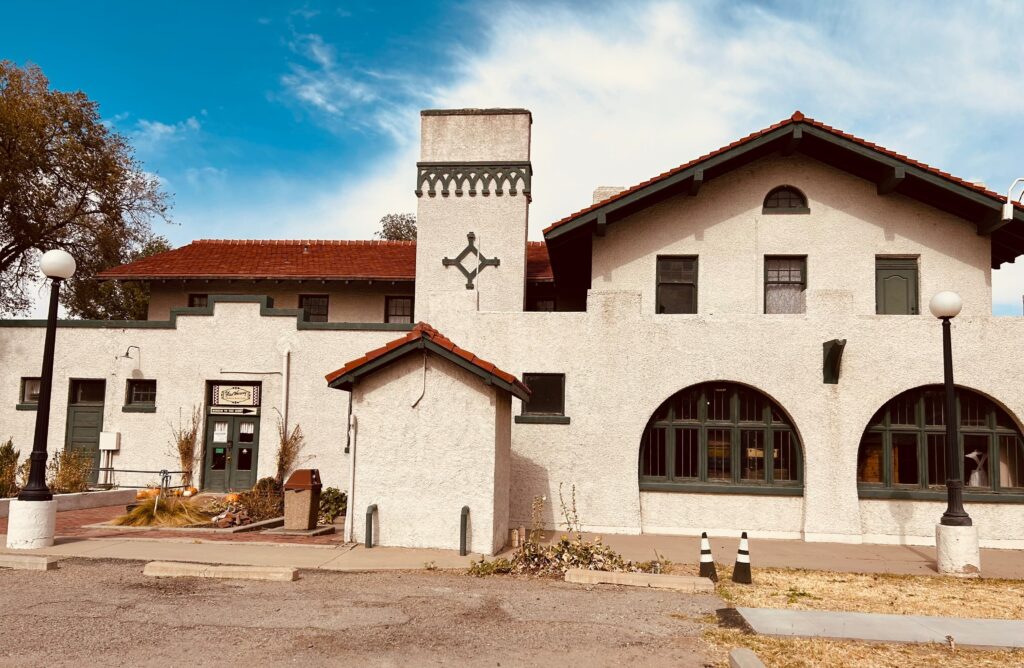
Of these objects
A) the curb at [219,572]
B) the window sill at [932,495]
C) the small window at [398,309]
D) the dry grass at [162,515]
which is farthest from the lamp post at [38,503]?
the window sill at [932,495]

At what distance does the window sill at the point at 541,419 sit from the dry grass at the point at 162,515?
20.1ft

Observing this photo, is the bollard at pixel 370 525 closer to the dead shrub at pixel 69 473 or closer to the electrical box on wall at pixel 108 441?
the dead shrub at pixel 69 473

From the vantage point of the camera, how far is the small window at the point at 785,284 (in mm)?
16438

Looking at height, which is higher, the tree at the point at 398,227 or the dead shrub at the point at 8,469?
the tree at the point at 398,227

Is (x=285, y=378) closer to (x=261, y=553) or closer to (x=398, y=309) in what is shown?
(x=398, y=309)

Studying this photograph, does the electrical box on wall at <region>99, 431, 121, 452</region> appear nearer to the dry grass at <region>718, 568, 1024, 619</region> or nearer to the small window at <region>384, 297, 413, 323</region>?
the small window at <region>384, 297, 413, 323</region>

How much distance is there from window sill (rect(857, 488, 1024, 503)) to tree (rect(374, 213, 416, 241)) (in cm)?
3475

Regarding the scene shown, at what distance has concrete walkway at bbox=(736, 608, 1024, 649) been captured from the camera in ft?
25.2

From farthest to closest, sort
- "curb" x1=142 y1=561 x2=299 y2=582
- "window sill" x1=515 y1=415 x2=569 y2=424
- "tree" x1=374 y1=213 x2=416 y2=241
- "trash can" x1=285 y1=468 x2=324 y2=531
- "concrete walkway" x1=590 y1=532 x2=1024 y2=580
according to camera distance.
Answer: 1. "tree" x1=374 y1=213 x2=416 y2=241
2. "window sill" x1=515 y1=415 x2=569 y2=424
3. "trash can" x1=285 y1=468 x2=324 y2=531
4. "concrete walkway" x1=590 y1=532 x2=1024 y2=580
5. "curb" x1=142 y1=561 x2=299 y2=582

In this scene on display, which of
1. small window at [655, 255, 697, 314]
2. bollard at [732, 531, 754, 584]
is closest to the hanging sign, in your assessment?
small window at [655, 255, 697, 314]

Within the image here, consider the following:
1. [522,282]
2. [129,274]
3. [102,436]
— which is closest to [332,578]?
[522,282]

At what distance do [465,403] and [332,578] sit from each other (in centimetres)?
336

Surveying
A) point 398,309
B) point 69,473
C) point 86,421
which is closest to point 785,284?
point 398,309

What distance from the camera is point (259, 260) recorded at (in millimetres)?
22344
